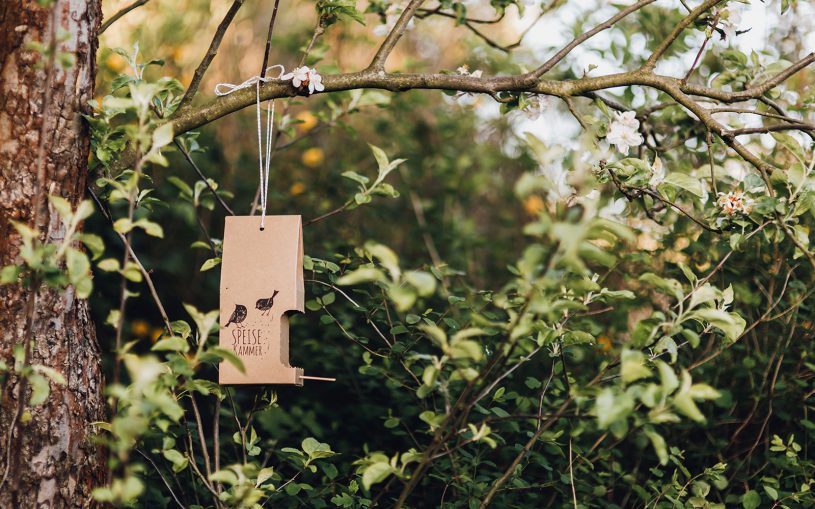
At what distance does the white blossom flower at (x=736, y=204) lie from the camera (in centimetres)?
149

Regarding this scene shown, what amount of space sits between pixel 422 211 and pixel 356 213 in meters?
0.34

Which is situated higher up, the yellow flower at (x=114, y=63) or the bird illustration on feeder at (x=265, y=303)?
the yellow flower at (x=114, y=63)

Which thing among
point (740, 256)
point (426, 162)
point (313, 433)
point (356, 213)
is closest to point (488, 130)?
point (426, 162)

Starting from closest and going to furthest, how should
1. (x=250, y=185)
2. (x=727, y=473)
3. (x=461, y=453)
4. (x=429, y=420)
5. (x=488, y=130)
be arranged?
(x=429, y=420) → (x=461, y=453) → (x=727, y=473) → (x=250, y=185) → (x=488, y=130)

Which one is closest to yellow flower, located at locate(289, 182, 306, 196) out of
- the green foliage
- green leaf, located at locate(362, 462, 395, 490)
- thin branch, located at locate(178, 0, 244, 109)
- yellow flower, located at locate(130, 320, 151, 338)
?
A: the green foliage

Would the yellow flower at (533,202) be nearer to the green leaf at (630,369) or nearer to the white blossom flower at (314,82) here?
the white blossom flower at (314,82)

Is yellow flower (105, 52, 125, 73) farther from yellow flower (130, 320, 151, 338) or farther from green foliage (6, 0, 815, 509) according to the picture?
yellow flower (130, 320, 151, 338)

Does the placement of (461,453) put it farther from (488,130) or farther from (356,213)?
(488,130)

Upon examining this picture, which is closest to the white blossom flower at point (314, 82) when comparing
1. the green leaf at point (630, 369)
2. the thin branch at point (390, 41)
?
the thin branch at point (390, 41)

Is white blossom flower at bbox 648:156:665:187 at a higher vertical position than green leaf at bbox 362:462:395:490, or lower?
higher

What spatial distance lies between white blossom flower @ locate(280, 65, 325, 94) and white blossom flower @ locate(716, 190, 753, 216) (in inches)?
34.1

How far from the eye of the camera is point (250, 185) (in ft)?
11.1

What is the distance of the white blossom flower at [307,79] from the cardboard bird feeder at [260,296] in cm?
28

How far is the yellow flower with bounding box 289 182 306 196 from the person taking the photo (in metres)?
3.44
